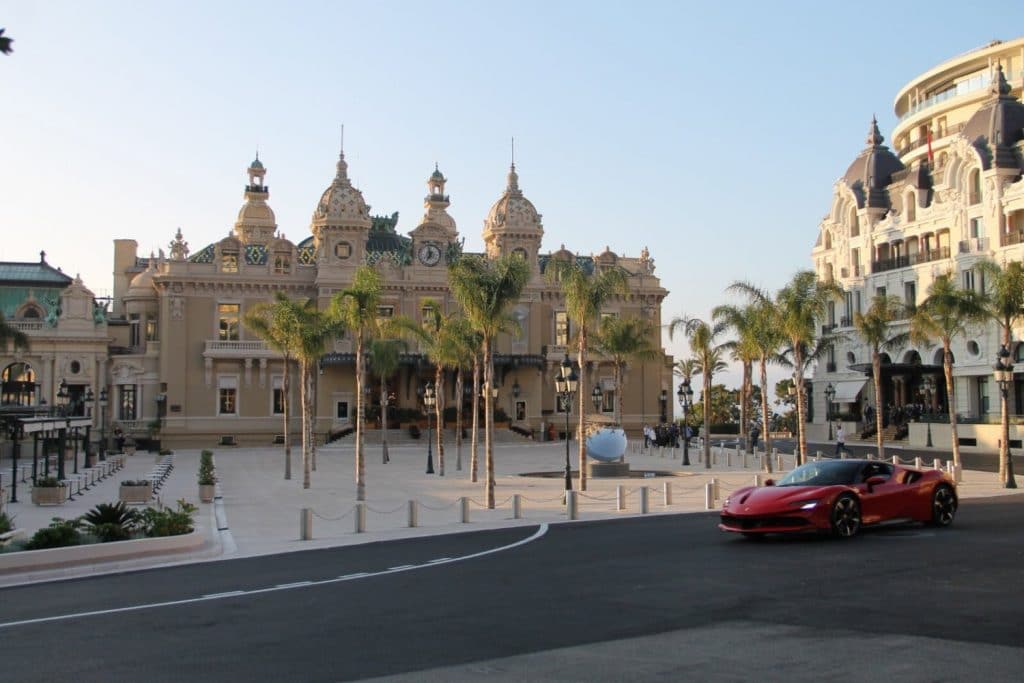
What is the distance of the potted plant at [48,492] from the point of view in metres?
28.5

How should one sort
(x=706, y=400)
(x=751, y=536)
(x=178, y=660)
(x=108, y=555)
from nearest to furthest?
(x=178, y=660) → (x=108, y=555) → (x=751, y=536) → (x=706, y=400)

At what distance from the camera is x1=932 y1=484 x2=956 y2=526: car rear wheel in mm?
19500

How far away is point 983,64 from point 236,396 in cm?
5361

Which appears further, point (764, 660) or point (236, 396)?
point (236, 396)

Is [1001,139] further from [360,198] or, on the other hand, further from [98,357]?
[98,357]

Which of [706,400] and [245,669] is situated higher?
[706,400]

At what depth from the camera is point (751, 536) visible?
61.9ft

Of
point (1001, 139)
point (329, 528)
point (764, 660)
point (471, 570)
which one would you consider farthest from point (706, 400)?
point (764, 660)

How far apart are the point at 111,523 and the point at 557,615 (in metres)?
9.73

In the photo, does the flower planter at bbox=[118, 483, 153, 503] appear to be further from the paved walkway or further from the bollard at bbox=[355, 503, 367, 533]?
the bollard at bbox=[355, 503, 367, 533]

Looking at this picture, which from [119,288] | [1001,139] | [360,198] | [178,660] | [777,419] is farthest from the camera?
[777,419]

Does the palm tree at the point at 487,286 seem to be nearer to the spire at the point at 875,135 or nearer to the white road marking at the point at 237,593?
the white road marking at the point at 237,593

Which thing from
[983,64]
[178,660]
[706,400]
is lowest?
[178,660]

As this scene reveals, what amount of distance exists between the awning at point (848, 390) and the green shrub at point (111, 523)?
57.6 metres
